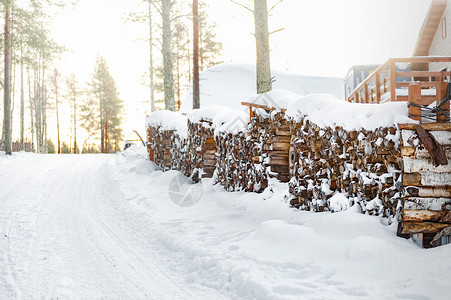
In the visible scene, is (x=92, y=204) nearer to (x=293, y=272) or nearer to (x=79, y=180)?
(x=79, y=180)

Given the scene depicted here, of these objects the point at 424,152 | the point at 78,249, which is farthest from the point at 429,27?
the point at 78,249

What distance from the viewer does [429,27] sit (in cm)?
1521

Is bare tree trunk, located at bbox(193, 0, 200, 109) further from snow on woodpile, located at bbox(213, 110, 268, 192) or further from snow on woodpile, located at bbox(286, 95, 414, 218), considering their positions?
snow on woodpile, located at bbox(286, 95, 414, 218)

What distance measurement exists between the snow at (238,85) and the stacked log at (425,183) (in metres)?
20.1

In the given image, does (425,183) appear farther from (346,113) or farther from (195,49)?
(195,49)

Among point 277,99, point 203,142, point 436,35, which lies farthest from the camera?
point 436,35

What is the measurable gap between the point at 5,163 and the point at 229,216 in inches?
554

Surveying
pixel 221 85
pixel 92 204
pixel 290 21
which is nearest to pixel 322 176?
pixel 92 204

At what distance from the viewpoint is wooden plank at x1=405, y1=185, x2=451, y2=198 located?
4.27 m

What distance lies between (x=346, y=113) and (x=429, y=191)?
1.63 m

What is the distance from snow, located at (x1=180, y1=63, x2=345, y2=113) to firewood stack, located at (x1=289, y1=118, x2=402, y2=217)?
18.4 meters

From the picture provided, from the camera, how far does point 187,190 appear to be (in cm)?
958

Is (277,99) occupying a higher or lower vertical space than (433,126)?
higher

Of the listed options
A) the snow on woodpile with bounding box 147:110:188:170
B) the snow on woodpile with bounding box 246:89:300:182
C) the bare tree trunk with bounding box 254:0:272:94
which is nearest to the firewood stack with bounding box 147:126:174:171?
the snow on woodpile with bounding box 147:110:188:170
